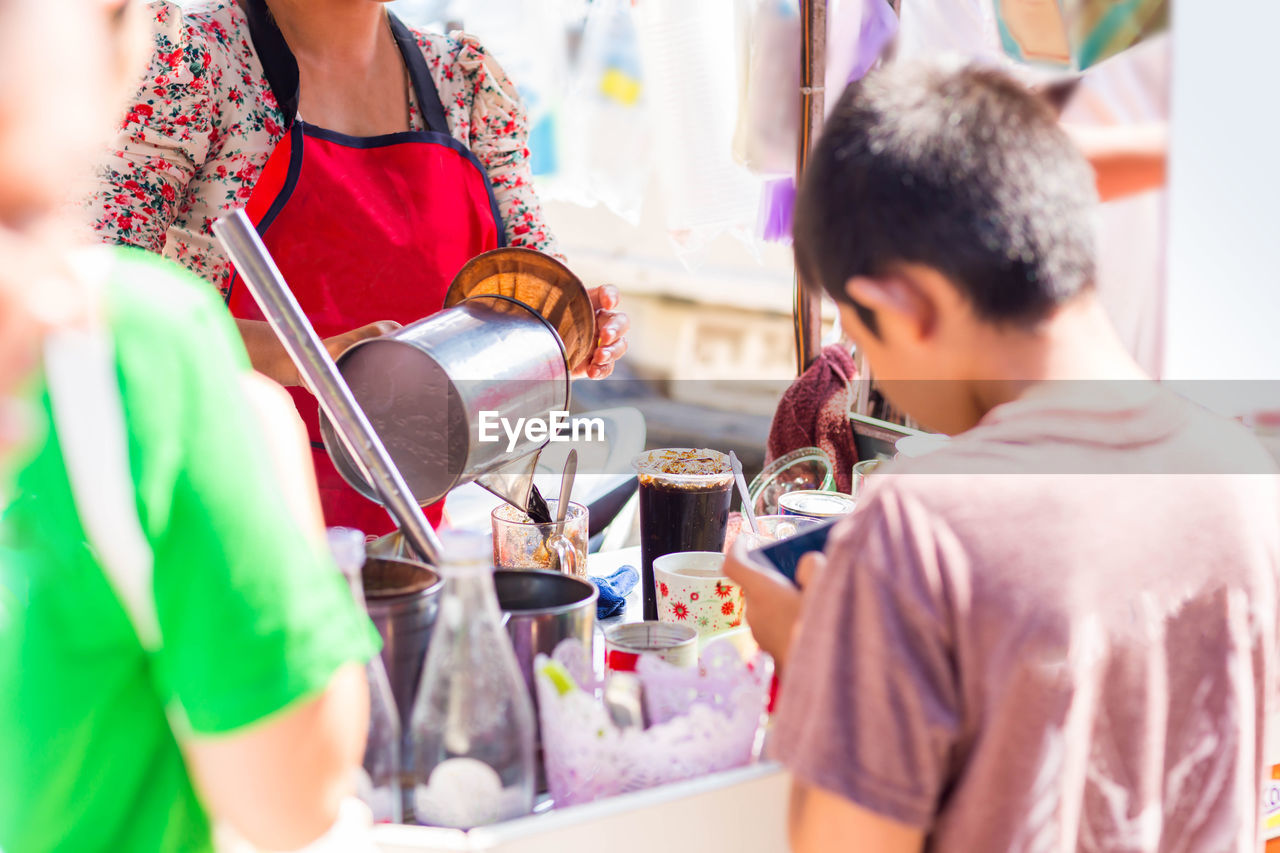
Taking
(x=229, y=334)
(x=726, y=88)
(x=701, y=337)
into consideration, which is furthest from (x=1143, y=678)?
(x=701, y=337)

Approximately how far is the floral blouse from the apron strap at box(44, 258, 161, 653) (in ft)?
3.70

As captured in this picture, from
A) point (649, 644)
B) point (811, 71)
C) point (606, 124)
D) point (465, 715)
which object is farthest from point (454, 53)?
point (465, 715)

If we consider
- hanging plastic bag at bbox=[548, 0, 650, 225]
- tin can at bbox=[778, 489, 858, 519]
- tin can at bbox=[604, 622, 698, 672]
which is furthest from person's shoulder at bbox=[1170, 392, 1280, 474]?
hanging plastic bag at bbox=[548, 0, 650, 225]

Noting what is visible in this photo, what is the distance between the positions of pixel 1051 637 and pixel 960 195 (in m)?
0.33

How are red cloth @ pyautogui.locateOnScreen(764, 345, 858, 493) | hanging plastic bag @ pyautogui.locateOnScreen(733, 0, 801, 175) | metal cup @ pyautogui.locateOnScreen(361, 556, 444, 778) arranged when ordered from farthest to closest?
hanging plastic bag @ pyautogui.locateOnScreen(733, 0, 801, 175) → red cloth @ pyautogui.locateOnScreen(764, 345, 858, 493) → metal cup @ pyautogui.locateOnScreen(361, 556, 444, 778)

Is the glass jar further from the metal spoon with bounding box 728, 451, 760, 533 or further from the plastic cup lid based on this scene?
the plastic cup lid

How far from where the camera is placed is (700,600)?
43.8 inches

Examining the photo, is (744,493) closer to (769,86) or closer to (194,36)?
(194,36)

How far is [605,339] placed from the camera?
60.1 inches

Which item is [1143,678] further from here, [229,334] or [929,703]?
[229,334]

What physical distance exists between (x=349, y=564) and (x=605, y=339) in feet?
2.83

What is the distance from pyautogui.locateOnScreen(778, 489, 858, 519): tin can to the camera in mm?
1346

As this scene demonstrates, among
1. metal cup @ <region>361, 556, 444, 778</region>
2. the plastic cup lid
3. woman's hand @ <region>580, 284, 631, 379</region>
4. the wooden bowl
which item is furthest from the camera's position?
the plastic cup lid

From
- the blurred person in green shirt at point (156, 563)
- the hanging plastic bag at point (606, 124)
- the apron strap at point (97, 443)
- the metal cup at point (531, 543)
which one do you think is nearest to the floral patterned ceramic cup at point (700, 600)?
the metal cup at point (531, 543)
